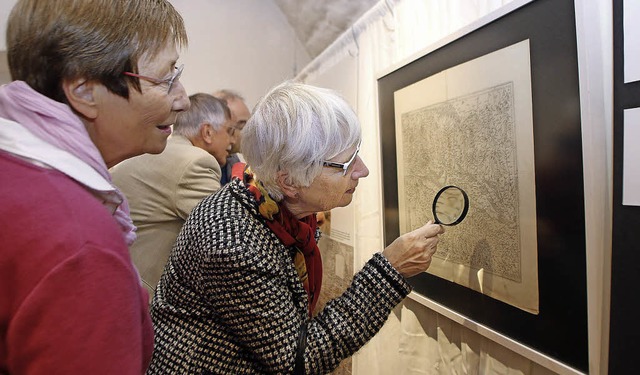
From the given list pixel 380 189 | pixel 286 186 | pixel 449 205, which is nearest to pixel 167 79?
pixel 286 186

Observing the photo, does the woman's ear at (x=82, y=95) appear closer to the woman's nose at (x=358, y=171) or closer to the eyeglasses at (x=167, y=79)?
the eyeglasses at (x=167, y=79)

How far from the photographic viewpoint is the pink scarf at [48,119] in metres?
0.58

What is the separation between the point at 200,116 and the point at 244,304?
124 centimetres

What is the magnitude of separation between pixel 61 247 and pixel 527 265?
0.97m

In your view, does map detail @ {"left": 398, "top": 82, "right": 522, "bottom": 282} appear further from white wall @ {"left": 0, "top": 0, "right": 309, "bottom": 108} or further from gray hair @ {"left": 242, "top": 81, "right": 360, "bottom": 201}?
white wall @ {"left": 0, "top": 0, "right": 309, "bottom": 108}

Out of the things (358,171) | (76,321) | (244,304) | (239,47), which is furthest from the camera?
(239,47)

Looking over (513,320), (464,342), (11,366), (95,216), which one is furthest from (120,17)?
(464,342)

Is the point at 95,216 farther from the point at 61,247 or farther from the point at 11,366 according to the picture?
the point at 11,366

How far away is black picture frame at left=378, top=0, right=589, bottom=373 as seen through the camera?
2.88 ft

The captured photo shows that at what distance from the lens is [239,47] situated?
11.3 ft

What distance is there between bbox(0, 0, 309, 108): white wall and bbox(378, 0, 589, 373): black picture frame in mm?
2588

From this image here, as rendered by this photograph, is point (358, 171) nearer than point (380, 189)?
Yes

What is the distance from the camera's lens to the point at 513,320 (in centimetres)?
108

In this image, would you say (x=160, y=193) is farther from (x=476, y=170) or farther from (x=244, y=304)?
(x=476, y=170)
